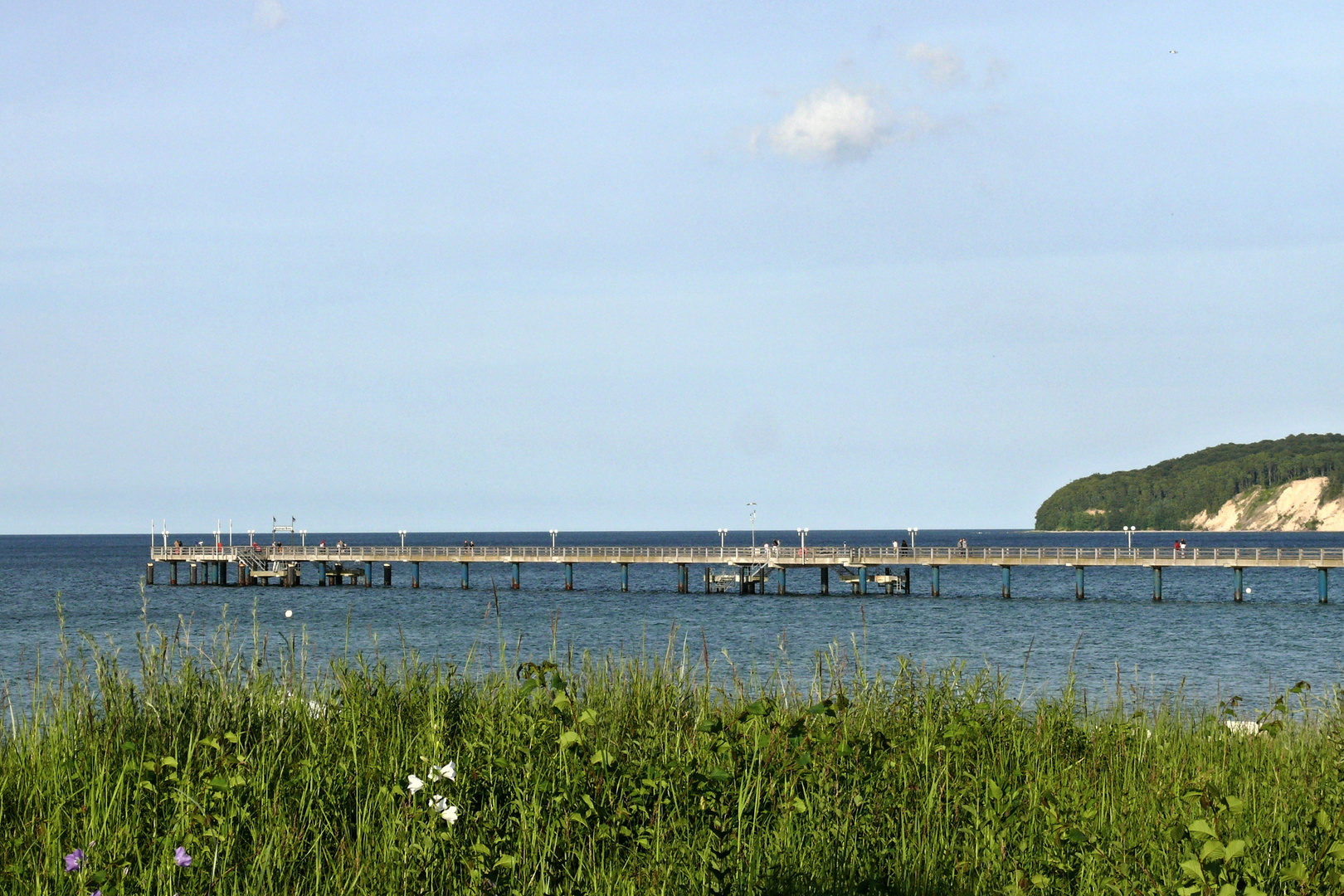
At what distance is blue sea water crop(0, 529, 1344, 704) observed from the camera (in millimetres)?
35812

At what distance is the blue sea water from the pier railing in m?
2.46

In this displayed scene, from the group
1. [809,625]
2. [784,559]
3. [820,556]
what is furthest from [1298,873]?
[820,556]

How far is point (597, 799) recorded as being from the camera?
22.9 ft

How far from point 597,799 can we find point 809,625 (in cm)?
4913

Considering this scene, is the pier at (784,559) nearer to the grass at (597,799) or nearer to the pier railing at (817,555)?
the pier railing at (817,555)

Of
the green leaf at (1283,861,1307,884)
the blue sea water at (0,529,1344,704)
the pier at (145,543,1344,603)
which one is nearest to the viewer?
the green leaf at (1283,861,1307,884)

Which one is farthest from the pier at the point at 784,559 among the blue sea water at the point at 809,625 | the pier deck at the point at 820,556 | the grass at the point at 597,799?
the grass at the point at 597,799

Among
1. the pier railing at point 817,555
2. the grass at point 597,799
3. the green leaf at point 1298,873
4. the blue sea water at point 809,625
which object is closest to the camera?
the green leaf at point 1298,873

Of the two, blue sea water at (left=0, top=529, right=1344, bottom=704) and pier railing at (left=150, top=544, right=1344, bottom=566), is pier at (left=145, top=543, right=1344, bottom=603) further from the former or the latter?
blue sea water at (left=0, top=529, right=1344, bottom=704)

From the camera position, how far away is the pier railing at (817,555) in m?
68.7

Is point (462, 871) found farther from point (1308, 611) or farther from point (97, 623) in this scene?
point (1308, 611)

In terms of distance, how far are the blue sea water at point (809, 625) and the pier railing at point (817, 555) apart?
2458mm

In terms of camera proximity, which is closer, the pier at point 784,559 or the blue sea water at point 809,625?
the blue sea water at point 809,625

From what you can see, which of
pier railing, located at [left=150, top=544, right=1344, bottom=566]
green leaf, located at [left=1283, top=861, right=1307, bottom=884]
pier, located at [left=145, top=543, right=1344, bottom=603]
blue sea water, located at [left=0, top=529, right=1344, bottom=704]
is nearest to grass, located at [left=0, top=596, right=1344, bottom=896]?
green leaf, located at [left=1283, top=861, right=1307, bottom=884]
